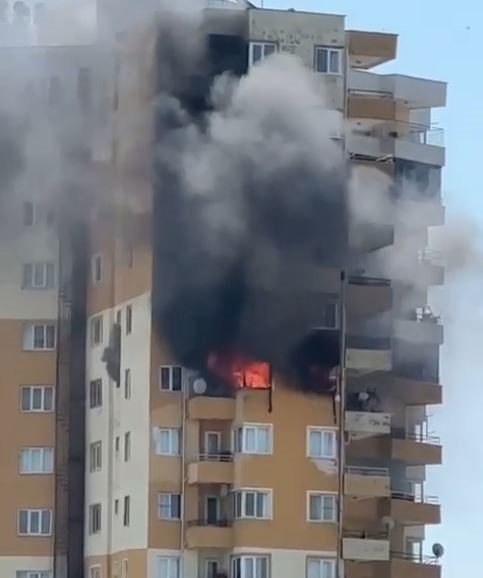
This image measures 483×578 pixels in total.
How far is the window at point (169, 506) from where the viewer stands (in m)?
59.8

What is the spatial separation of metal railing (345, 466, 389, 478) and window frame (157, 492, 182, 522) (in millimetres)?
4347

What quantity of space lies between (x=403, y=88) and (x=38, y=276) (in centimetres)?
1084

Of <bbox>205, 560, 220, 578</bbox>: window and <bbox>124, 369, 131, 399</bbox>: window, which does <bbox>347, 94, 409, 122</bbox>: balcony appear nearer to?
<bbox>124, 369, 131, 399</bbox>: window

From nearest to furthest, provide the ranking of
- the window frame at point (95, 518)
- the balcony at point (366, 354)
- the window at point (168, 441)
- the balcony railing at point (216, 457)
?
1. the balcony railing at point (216, 457)
2. the window at point (168, 441)
3. the balcony at point (366, 354)
4. the window frame at point (95, 518)

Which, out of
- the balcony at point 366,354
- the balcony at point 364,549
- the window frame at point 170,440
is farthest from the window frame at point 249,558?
the balcony at point 366,354

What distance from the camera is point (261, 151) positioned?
61625mm

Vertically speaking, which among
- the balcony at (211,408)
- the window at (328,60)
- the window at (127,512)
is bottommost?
the window at (127,512)

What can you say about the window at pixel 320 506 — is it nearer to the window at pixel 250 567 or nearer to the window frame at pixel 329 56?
the window at pixel 250 567

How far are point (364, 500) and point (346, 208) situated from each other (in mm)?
7407

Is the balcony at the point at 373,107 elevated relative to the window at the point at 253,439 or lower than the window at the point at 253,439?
elevated

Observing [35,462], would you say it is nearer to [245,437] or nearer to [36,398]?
[36,398]

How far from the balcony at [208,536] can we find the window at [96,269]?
303 inches

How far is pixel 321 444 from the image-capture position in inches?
2368

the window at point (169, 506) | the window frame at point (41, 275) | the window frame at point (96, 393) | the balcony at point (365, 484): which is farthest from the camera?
the window frame at point (41, 275)
